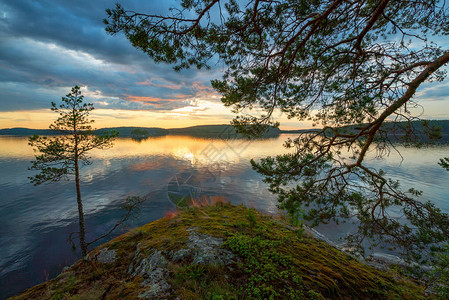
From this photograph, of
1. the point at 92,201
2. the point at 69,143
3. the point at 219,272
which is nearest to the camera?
the point at 219,272

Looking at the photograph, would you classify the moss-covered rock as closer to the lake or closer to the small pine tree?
the lake

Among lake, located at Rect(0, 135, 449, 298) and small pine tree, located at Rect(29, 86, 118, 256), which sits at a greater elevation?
small pine tree, located at Rect(29, 86, 118, 256)

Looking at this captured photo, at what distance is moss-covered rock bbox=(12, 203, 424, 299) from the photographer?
2.55 metres

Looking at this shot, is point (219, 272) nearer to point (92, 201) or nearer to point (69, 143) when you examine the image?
point (69, 143)

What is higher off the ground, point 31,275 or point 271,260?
point 271,260

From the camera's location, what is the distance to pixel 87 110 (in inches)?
451

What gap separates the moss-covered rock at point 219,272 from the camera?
2.55 metres

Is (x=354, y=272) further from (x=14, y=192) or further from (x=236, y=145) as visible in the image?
(x=236, y=145)

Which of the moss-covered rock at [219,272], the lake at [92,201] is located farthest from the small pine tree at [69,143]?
the moss-covered rock at [219,272]

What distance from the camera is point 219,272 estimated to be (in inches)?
112

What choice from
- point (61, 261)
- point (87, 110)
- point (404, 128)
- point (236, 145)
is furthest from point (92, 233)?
point (236, 145)

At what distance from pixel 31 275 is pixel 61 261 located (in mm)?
1402

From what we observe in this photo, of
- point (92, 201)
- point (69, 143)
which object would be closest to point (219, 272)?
point (69, 143)

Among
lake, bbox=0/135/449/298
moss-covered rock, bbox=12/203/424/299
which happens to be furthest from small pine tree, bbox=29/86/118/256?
moss-covered rock, bbox=12/203/424/299
